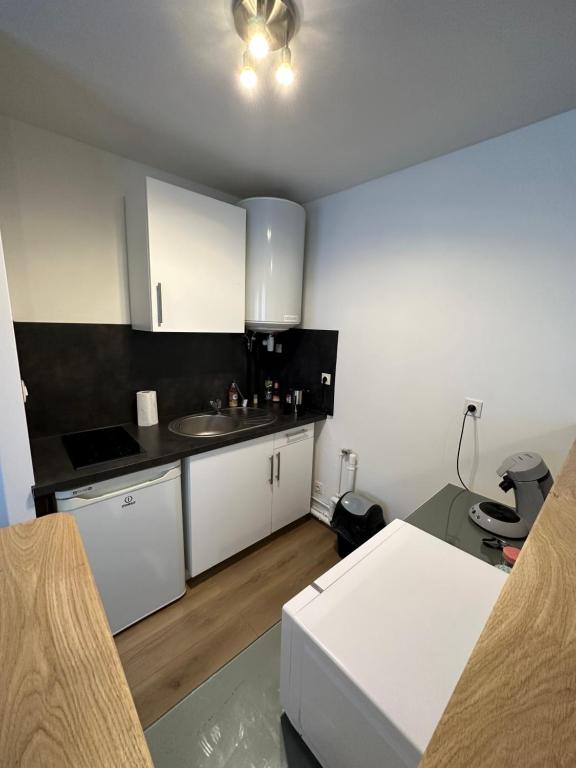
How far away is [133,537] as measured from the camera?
4.42 feet

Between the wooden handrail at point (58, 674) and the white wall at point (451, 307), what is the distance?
5.18 feet

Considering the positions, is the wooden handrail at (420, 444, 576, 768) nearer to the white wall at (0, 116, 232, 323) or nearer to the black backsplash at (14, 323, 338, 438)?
the black backsplash at (14, 323, 338, 438)

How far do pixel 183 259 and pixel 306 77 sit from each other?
0.91m

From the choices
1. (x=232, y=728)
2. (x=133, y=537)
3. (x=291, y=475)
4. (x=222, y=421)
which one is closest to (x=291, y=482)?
(x=291, y=475)

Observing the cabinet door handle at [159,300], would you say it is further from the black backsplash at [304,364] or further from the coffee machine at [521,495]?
the coffee machine at [521,495]

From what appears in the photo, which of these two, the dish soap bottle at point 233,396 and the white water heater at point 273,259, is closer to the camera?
the white water heater at point 273,259

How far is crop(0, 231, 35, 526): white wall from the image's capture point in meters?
0.91

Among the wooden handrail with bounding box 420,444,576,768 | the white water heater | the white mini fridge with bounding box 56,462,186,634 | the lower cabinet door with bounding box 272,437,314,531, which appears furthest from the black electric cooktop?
the wooden handrail with bounding box 420,444,576,768

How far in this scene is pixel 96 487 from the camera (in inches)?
47.8

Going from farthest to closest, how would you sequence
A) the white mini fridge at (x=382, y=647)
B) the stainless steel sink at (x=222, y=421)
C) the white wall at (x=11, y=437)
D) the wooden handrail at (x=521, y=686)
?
1. the stainless steel sink at (x=222, y=421)
2. the white wall at (x=11, y=437)
3. the white mini fridge at (x=382, y=647)
4. the wooden handrail at (x=521, y=686)

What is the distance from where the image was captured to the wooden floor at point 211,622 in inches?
48.8

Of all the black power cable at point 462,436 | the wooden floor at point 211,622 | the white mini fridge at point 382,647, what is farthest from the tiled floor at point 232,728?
the black power cable at point 462,436

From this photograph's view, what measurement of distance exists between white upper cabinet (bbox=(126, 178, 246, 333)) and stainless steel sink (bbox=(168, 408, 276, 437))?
60cm

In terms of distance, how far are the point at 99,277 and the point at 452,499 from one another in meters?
2.06
